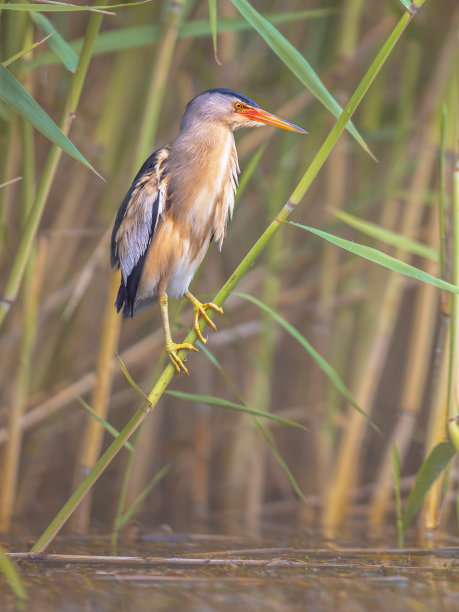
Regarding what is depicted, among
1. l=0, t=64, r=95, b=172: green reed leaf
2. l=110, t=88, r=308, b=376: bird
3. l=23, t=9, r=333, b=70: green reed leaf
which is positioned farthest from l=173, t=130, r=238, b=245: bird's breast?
l=0, t=64, r=95, b=172: green reed leaf

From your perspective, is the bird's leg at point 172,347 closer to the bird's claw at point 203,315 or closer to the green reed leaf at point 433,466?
the bird's claw at point 203,315

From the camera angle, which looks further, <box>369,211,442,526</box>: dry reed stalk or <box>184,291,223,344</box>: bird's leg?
<box>369,211,442,526</box>: dry reed stalk

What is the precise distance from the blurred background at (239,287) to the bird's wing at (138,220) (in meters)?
0.15

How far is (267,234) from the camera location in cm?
136

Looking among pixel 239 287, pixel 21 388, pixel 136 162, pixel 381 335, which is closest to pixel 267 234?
pixel 136 162

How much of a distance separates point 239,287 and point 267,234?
1376mm

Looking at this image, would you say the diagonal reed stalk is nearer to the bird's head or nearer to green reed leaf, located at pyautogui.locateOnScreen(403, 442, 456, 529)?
the bird's head

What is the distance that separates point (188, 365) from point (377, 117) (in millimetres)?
1100

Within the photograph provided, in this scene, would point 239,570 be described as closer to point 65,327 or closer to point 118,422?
point 65,327

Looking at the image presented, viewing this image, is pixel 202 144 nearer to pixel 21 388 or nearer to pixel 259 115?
pixel 259 115

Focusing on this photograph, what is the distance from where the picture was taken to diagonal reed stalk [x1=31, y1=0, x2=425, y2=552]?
51.4 inches

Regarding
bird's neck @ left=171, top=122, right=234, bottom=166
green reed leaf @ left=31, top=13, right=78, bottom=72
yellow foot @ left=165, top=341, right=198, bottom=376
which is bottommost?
yellow foot @ left=165, top=341, right=198, bottom=376

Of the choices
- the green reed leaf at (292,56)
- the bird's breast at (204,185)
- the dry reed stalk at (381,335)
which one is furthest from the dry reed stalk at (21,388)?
the dry reed stalk at (381,335)

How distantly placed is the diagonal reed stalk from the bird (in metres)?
0.35
